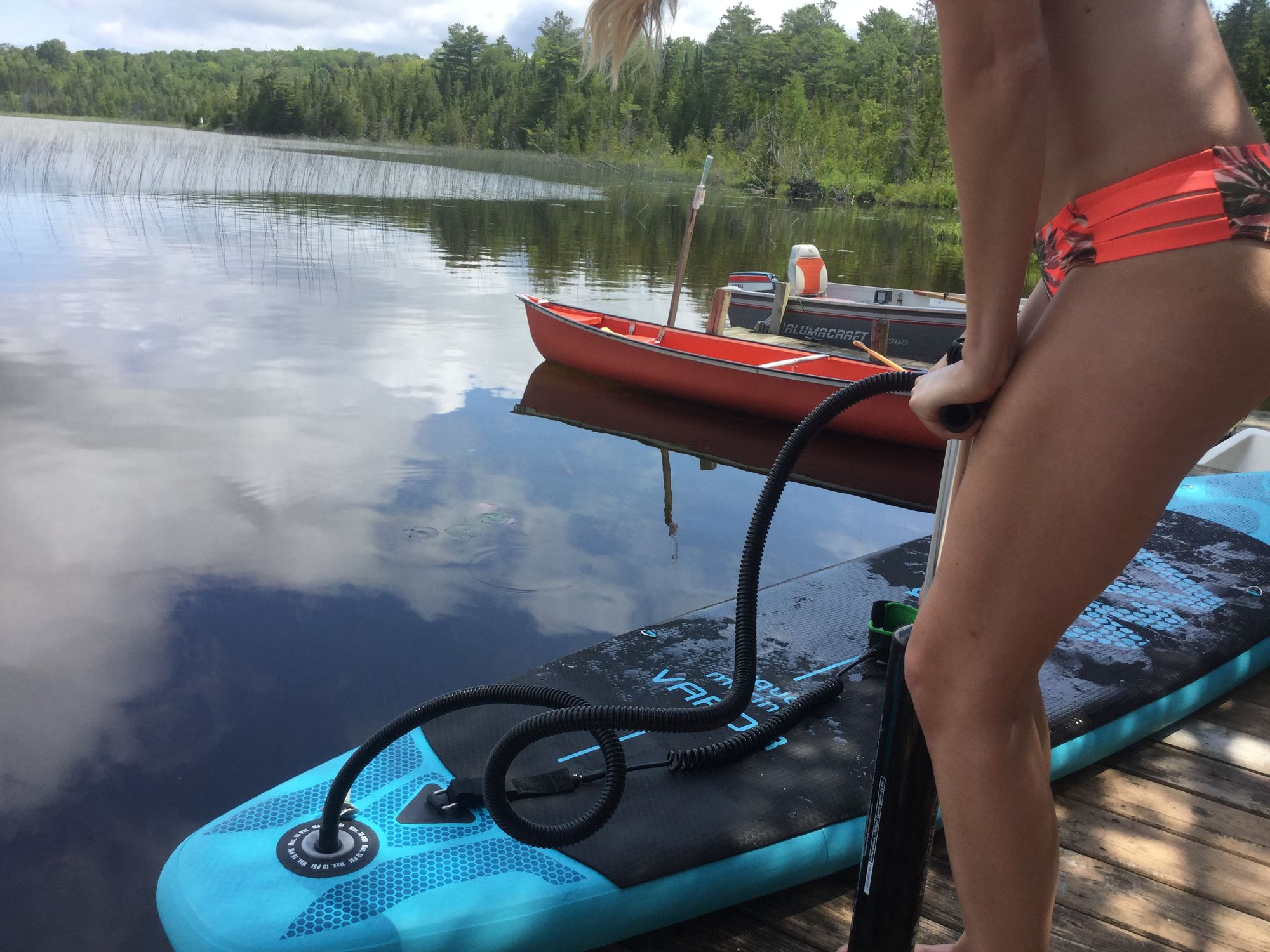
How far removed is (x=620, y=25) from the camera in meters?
1.50

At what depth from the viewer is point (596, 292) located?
14461 millimetres

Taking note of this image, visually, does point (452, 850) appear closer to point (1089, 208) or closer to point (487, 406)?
point (1089, 208)

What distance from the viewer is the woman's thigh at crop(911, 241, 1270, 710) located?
2.92ft

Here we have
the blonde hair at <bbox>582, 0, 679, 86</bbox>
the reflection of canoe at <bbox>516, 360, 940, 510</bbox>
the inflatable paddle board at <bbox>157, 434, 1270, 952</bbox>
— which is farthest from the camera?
the reflection of canoe at <bbox>516, 360, 940, 510</bbox>

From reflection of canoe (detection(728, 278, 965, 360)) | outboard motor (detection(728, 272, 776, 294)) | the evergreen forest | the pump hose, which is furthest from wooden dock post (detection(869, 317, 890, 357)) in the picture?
the evergreen forest

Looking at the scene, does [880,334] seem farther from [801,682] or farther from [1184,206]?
[1184,206]

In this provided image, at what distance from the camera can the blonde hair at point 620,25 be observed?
1.48 meters

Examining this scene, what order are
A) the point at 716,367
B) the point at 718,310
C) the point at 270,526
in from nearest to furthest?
1. the point at 270,526
2. the point at 716,367
3. the point at 718,310

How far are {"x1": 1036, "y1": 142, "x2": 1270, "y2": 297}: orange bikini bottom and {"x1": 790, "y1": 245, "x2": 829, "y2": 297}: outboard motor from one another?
36.4 ft

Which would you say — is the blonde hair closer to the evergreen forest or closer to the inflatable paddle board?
the inflatable paddle board

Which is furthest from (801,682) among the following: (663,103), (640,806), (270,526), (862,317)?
(663,103)

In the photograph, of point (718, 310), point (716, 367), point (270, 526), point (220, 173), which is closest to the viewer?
point (270, 526)

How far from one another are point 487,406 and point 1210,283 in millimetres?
7876

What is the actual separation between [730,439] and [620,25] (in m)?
6.66
